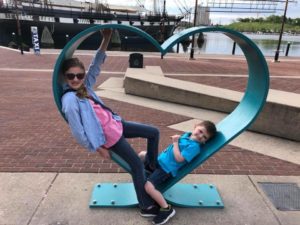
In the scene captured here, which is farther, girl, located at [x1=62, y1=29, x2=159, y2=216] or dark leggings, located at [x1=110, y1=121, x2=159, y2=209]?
dark leggings, located at [x1=110, y1=121, x2=159, y2=209]

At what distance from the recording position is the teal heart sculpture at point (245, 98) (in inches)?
111

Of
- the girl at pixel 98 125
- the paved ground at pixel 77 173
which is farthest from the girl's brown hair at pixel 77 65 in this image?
the paved ground at pixel 77 173

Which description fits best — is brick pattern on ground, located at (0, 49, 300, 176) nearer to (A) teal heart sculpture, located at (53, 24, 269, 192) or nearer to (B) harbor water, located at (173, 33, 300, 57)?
(A) teal heart sculpture, located at (53, 24, 269, 192)

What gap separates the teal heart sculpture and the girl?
0.70 ft

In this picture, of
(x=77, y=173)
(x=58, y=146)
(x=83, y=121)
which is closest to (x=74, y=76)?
(x=83, y=121)

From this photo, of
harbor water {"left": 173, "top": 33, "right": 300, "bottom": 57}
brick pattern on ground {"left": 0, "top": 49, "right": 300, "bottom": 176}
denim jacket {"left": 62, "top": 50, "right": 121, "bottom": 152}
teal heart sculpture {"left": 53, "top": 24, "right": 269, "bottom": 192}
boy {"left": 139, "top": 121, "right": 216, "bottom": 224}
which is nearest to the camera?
denim jacket {"left": 62, "top": 50, "right": 121, "bottom": 152}

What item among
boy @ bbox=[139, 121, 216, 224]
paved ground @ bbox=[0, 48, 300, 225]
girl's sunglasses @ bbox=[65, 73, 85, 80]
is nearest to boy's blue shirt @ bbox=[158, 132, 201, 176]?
boy @ bbox=[139, 121, 216, 224]

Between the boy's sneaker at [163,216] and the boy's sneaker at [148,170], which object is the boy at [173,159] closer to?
the boy's sneaker at [163,216]

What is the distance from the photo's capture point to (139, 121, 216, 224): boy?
116 inches

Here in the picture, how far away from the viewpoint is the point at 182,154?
117 inches

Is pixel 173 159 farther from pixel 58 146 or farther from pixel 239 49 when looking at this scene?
pixel 239 49

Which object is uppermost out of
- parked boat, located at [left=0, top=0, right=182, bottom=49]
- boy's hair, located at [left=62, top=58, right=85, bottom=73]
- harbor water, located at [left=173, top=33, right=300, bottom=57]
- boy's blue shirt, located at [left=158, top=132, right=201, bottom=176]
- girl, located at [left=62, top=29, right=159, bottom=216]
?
boy's hair, located at [left=62, top=58, right=85, bottom=73]

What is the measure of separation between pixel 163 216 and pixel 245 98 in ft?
5.28

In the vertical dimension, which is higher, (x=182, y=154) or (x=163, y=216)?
(x=182, y=154)
